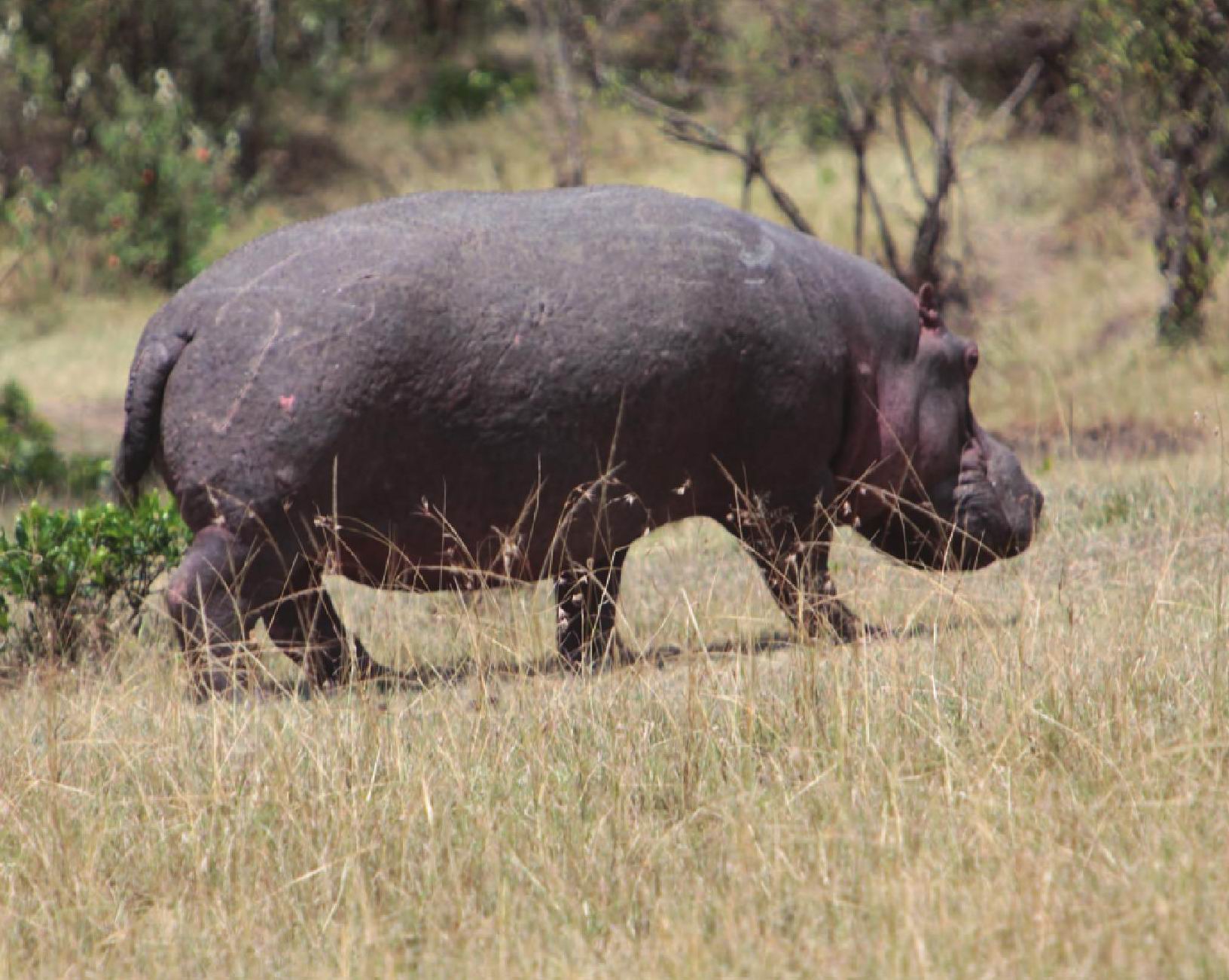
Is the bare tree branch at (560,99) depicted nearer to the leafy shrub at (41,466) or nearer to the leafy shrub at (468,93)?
the leafy shrub at (468,93)

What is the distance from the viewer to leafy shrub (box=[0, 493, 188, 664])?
553 centimetres

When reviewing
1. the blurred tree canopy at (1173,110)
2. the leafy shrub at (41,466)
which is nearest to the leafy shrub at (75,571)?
the leafy shrub at (41,466)

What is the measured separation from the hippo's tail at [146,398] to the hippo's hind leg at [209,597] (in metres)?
0.32

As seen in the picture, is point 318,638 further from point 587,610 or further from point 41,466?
point 41,466

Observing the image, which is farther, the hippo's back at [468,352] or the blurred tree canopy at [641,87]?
the blurred tree canopy at [641,87]

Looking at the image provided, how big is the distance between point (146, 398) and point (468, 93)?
15.7 metres

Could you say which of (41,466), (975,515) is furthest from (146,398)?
(41,466)

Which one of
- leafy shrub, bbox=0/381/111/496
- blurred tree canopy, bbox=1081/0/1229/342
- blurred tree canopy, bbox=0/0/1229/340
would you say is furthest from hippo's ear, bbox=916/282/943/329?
blurred tree canopy, bbox=1081/0/1229/342

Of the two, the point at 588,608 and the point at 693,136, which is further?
the point at 693,136

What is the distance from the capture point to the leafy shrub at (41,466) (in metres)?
8.31

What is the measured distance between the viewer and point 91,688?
4.69 m

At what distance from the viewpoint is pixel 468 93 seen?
19.7m

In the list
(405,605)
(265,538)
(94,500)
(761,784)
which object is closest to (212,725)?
(265,538)

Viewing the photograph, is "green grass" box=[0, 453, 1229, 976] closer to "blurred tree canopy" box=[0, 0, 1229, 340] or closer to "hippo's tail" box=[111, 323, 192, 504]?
"hippo's tail" box=[111, 323, 192, 504]
